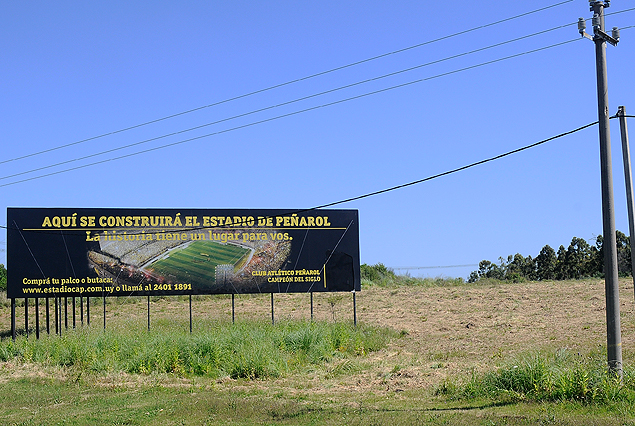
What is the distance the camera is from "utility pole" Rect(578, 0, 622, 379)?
40.6ft

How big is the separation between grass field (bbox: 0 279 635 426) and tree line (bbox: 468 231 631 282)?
25.0 meters

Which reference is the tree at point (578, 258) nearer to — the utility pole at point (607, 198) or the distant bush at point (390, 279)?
the distant bush at point (390, 279)

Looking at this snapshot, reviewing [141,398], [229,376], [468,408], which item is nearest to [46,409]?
[141,398]

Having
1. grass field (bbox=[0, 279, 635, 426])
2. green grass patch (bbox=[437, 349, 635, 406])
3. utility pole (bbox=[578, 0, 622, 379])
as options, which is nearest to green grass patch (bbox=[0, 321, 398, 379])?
grass field (bbox=[0, 279, 635, 426])

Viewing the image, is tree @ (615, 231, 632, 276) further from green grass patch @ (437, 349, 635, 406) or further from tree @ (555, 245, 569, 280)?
green grass patch @ (437, 349, 635, 406)

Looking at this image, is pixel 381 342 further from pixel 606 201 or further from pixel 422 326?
pixel 606 201

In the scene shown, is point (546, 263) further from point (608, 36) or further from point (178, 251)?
point (608, 36)

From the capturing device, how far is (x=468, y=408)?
1255 cm

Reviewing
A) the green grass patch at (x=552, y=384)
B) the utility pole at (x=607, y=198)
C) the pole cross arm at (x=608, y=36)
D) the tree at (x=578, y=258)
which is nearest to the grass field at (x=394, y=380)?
the green grass patch at (x=552, y=384)

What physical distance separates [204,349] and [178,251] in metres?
5.62

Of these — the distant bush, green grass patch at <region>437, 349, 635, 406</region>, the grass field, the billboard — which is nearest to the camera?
green grass patch at <region>437, 349, 635, 406</region>

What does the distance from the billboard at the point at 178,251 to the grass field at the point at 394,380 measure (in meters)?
1.83

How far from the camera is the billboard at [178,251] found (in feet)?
78.2

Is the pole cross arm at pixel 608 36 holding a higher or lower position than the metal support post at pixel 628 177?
higher
